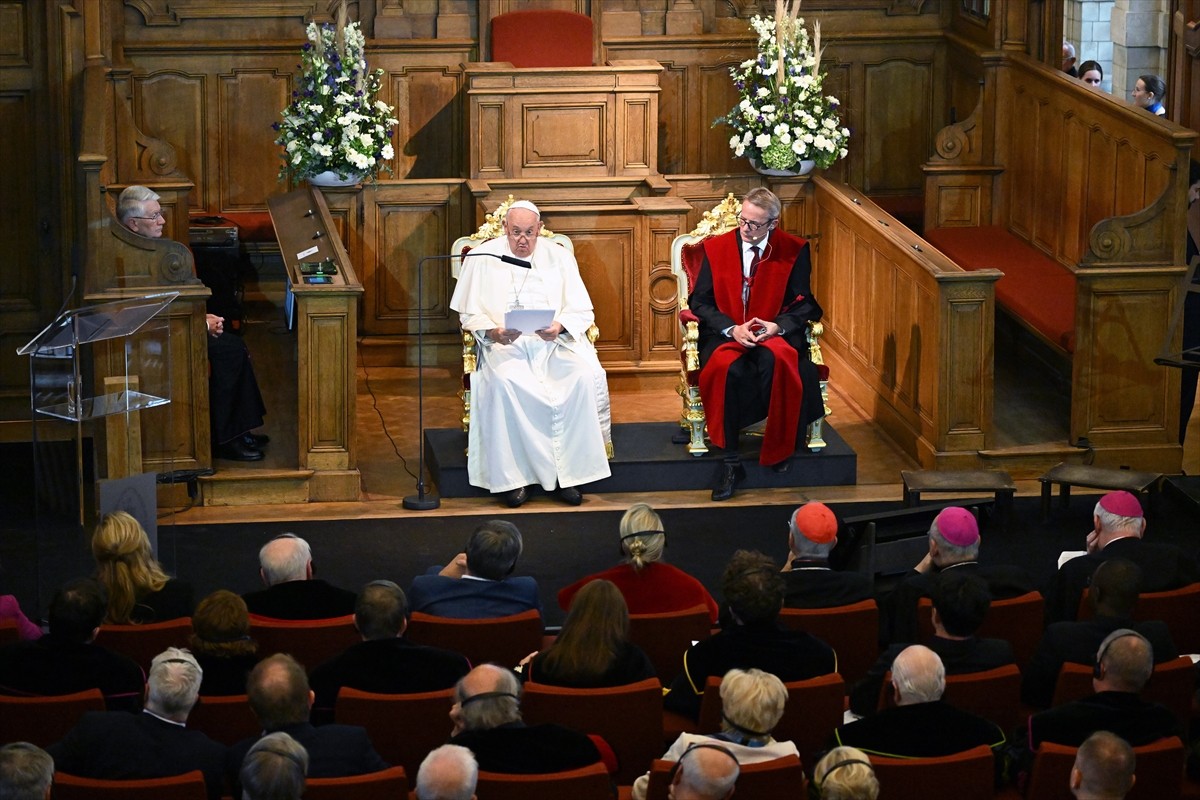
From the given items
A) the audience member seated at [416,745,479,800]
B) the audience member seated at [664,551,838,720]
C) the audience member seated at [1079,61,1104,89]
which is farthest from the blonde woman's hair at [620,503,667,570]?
the audience member seated at [1079,61,1104,89]

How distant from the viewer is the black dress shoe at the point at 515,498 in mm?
8414

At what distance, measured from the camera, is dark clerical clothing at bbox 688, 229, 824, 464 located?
8.59m

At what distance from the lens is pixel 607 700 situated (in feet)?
16.2

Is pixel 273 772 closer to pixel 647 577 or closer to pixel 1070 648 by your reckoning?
pixel 647 577

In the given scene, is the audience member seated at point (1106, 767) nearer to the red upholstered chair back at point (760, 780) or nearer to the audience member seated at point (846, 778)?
the audience member seated at point (846, 778)

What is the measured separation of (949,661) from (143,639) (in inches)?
88.5

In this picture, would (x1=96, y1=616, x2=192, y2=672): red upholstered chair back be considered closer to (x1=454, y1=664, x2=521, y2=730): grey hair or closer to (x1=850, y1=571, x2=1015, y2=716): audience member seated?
(x1=454, y1=664, x2=521, y2=730): grey hair

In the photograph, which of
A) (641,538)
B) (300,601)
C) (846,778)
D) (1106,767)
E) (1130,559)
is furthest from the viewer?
(1130,559)

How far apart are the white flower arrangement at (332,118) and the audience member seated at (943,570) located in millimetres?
4772

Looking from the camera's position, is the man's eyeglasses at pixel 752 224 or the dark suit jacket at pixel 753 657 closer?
the dark suit jacket at pixel 753 657

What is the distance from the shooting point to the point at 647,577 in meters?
6.00

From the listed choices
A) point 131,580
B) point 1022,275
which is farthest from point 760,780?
point 1022,275

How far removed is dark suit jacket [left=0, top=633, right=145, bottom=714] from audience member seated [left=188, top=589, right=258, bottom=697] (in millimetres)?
185

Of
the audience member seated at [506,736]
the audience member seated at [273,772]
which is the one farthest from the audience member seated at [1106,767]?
the audience member seated at [273,772]
